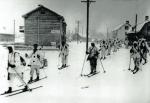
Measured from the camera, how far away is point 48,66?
17.8ft

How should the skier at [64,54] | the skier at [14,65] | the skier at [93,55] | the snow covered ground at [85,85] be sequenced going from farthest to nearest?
the skier at [93,55], the skier at [64,54], the snow covered ground at [85,85], the skier at [14,65]

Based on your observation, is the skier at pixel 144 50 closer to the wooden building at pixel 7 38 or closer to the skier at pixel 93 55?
the skier at pixel 93 55

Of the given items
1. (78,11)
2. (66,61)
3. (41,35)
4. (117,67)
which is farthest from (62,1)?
(117,67)

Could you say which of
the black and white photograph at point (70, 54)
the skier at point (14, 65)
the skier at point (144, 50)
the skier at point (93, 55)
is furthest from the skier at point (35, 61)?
the skier at point (144, 50)

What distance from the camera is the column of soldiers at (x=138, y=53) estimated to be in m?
5.70

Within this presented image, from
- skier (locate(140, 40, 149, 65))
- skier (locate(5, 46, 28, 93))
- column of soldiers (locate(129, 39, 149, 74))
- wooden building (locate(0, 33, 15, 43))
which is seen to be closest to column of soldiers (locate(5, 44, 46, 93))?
skier (locate(5, 46, 28, 93))

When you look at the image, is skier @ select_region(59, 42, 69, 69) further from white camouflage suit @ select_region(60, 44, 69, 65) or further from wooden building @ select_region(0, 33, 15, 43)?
wooden building @ select_region(0, 33, 15, 43)

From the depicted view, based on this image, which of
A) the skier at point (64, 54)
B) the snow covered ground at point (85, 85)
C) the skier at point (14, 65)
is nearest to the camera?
the skier at point (14, 65)

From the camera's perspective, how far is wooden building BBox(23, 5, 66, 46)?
209 inches

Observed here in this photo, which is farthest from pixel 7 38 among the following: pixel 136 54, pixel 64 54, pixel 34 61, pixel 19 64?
pixel 136 54

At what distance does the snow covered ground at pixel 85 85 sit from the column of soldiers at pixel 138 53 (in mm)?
136

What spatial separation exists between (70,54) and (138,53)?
4.91ft

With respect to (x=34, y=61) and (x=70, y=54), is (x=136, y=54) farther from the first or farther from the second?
(x=34, y=61)

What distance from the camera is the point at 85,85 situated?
16.8ft
